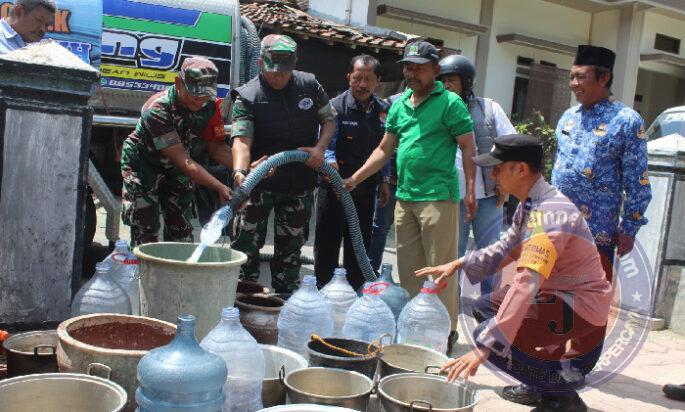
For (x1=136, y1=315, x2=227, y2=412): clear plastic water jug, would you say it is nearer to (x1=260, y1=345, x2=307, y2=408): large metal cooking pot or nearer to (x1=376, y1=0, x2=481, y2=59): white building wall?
(x1=260, y1=345, x2=307, y2=408): large metal cooking pot

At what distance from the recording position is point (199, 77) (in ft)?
11.9

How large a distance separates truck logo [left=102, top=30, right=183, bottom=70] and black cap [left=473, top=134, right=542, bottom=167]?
4706mm

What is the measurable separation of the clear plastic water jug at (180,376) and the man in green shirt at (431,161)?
2.31 m

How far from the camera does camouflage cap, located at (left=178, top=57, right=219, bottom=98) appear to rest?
3.63m

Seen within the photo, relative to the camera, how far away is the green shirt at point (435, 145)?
416 centimetres

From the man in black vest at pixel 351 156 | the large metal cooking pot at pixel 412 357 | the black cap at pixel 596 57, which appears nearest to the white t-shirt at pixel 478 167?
the man in black vest at pixel 351 156

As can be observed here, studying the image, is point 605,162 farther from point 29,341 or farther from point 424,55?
point 29,341

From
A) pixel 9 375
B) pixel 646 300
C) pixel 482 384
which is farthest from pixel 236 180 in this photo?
pixel 646 300

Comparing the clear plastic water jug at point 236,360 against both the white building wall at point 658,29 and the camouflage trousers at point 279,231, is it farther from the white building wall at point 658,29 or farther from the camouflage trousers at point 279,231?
the white building wall at point 658,29

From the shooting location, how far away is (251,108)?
165 inches

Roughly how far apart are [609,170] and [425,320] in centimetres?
168

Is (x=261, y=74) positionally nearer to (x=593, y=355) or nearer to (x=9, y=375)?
(x=9, y=375)

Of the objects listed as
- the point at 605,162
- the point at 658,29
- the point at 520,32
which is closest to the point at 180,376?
the point at 605,162

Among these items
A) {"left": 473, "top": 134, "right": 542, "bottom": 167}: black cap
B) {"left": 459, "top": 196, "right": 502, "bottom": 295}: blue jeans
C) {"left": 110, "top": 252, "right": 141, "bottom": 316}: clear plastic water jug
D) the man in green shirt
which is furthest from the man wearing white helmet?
{"left": 110, "top": 252, "right": 141, "bottom": 316}: clear plastic water jug
